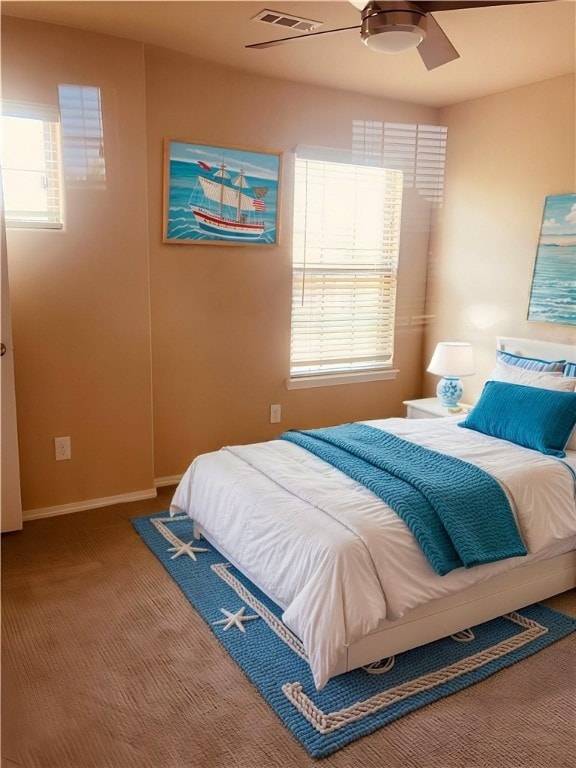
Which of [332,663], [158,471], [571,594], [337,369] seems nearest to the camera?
[332,663]

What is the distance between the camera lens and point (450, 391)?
4227 mm

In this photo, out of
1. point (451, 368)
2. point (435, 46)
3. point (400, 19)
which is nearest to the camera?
point (400, 19)

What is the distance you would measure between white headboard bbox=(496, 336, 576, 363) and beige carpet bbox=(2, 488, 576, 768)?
154 centimetres

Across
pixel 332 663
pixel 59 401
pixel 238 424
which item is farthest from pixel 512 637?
pixel 59 401

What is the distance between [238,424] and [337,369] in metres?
0.90

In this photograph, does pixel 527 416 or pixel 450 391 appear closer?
pixel 527 416

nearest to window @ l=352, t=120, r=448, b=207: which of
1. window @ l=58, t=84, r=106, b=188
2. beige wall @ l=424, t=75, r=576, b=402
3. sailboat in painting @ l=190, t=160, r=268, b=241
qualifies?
beige wall @ l=424, t=75, r=576, b=402

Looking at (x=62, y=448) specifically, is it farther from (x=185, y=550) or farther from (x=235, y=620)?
(x=235, y=620)

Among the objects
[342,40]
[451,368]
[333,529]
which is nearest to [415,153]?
[342,40]

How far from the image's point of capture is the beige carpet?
1934 millimetres

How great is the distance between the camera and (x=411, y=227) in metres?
4.77

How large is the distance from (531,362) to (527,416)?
601mm

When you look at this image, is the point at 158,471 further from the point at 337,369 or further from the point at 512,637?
the point at 512,637

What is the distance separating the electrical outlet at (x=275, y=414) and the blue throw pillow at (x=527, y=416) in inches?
55.1
